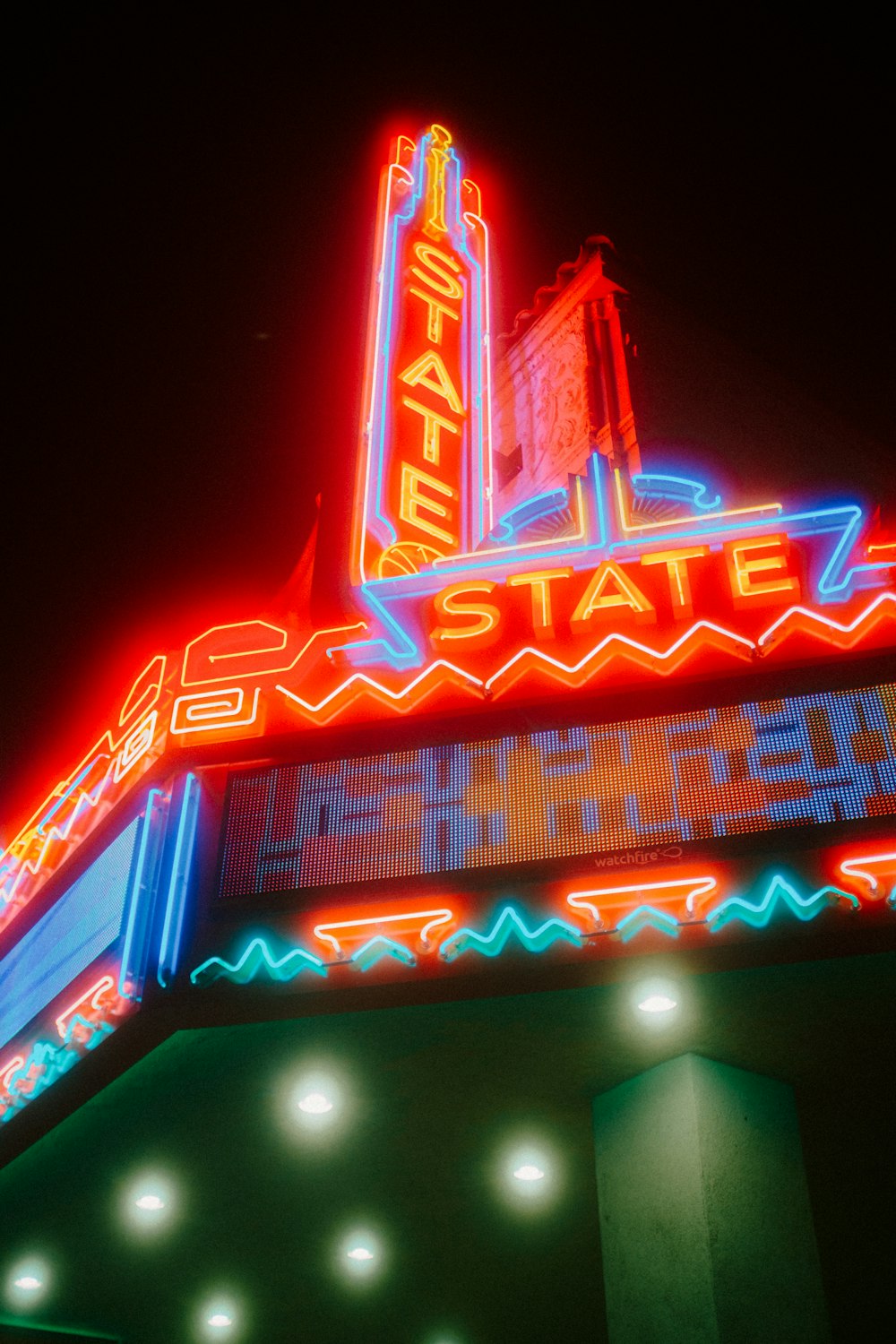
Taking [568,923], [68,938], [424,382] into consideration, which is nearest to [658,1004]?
[568,923]

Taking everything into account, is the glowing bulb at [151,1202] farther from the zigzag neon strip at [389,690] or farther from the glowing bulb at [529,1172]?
the zigzag neon strip at [389,690]

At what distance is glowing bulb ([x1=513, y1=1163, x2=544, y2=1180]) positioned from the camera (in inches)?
335

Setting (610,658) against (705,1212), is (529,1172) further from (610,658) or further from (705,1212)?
(610,658)

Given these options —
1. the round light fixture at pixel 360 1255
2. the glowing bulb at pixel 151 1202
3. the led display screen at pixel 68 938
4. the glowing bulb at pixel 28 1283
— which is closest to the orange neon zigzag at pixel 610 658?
the led display screen at pixel 68 938

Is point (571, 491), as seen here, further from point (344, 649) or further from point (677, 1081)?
point (677, 1081)

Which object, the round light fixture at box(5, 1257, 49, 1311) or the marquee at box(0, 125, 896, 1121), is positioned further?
the round light fixture at box(5, 1257, 49, 1311)

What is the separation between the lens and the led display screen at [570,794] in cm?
682

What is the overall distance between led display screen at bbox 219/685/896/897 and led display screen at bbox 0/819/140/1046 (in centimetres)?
110

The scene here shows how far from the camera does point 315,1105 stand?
772 centimetres

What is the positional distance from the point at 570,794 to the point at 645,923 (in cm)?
107

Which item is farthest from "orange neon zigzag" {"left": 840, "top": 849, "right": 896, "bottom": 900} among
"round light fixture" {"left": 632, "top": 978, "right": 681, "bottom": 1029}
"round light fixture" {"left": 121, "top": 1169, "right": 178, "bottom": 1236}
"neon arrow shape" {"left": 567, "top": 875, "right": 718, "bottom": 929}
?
"round light fixture" {"left": 121, "top": 1169, "right": 178, "bottom": 1236}

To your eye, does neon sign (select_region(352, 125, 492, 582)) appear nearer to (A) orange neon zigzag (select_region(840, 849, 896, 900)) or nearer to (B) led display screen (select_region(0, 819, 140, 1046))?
(B) led display screen (select_region(0, 819, 140, 1046))

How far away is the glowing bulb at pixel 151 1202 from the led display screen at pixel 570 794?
11.7 feet

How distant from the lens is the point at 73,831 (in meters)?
9.57
